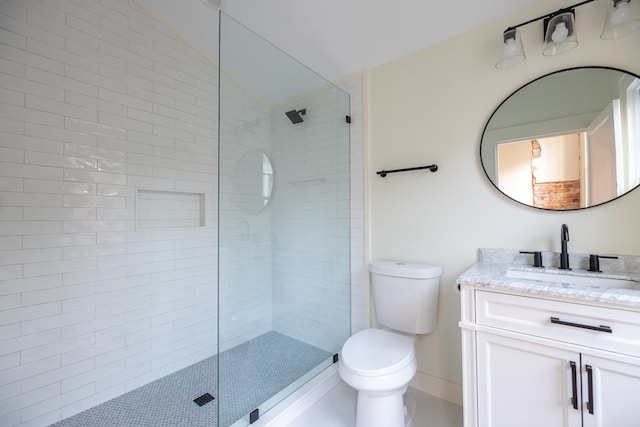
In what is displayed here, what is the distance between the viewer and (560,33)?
1.30 meters

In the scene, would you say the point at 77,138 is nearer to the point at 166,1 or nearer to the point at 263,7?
the point at 166,1

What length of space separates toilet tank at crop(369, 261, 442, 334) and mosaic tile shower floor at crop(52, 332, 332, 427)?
2.42 ft

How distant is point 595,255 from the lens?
1312 millimetres

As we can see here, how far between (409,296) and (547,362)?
72 cm

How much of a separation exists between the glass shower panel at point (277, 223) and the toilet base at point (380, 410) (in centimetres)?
55

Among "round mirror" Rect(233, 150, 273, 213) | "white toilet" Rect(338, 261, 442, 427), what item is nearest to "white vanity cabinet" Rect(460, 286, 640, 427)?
"white toilet" Rect(338, 261, 442, 427)

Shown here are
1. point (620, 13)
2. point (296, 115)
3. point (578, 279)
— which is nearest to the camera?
point (620, 13)

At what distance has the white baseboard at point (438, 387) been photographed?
1.72 metres

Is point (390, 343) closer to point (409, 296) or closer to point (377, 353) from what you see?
point (377, 353)

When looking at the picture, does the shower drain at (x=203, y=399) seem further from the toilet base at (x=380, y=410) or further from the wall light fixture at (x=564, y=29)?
the wall light fixture at (x=564, y=29)

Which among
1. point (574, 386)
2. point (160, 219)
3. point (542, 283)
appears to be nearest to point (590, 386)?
point (574, 386)

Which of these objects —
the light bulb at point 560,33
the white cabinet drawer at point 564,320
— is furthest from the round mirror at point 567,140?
the white cabinet drawer at point 564,320

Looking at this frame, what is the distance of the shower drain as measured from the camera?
1.75 m

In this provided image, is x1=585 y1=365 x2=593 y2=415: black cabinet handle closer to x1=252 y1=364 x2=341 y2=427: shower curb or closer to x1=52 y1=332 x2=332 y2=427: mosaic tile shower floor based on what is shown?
x1=252 y1=364 x2=341 y2=427: shower curb
